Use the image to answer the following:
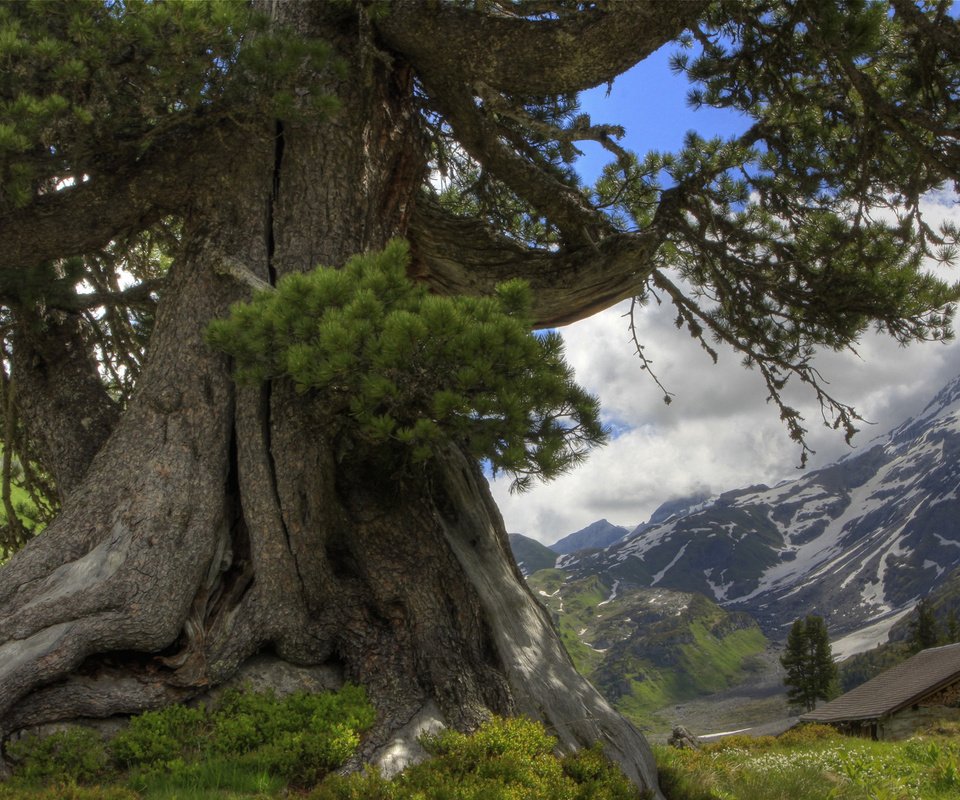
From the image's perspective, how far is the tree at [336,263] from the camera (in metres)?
6.61

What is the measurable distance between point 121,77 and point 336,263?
2.51m

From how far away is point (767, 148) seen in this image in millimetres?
10617

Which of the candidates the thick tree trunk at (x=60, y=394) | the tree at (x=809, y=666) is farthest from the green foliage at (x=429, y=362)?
the tree at (x=809, y=666)

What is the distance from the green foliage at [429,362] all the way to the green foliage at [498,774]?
74.7 inches

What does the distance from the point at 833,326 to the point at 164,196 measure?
821cm

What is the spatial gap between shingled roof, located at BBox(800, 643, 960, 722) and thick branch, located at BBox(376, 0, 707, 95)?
43.3 meters

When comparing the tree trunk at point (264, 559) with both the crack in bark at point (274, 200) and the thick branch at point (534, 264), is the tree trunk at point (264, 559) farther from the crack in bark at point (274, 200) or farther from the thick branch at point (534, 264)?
the thick branch at point (534, 264)

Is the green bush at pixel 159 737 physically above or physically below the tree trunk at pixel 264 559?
below

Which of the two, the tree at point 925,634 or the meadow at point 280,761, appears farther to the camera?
the tree at point 925,634

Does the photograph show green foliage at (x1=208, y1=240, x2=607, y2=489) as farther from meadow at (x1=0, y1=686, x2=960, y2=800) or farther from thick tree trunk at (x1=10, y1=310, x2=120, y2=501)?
thick tree trunk at (x1=10, y1=310, x2=120, y2=501)

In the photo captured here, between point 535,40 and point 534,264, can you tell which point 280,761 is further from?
point 535,40

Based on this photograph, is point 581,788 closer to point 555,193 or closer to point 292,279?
point 292,279

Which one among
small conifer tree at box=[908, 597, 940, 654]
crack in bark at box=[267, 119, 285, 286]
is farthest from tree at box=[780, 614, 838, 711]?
crack in bark at box=[267, 119, 285, 286]

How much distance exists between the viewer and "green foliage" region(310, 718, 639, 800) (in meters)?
4.94
